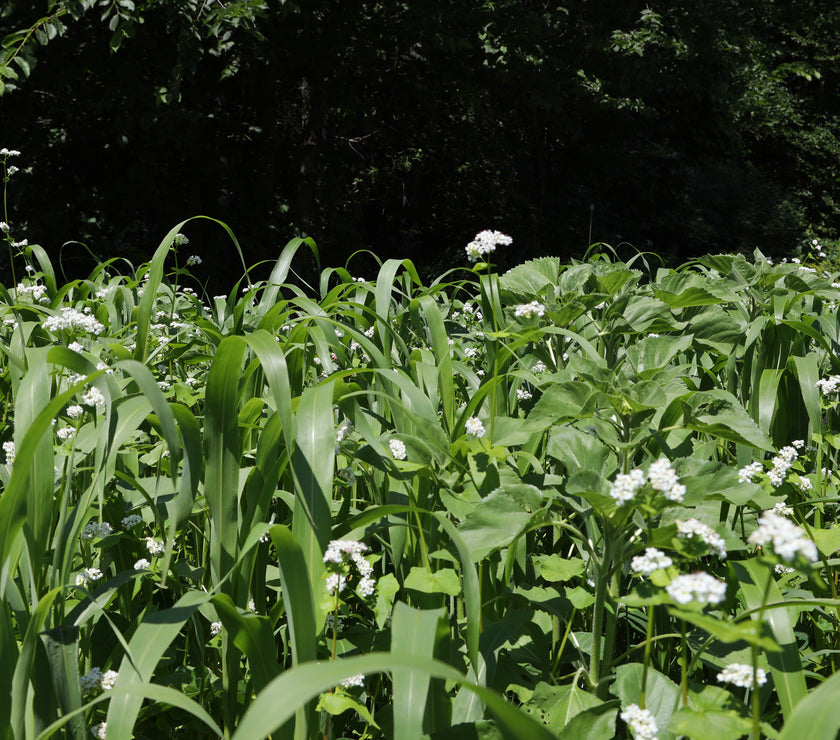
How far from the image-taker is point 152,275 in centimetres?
149

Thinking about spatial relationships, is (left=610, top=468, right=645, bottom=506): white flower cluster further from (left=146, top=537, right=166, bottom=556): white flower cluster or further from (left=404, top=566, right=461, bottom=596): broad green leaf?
(left=146, top=537, right=166, bottom=556): white flower cluster

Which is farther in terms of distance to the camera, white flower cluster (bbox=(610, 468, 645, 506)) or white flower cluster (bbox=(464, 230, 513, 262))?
white flower cluster (bbox=(464, 230, 513, 262))

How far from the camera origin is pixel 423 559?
1.04m

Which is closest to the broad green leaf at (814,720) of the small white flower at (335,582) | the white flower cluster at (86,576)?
the small white flower at (335,582)

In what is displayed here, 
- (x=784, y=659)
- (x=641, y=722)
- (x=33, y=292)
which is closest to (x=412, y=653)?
(x=641, y=722)

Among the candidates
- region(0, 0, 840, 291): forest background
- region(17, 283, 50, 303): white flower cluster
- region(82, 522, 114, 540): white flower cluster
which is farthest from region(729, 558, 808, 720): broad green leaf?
region(0, 0, 840, 291): forest background

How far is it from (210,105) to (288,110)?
1130 mm

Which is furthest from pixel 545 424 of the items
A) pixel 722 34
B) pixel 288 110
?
Result: pixel 722 34

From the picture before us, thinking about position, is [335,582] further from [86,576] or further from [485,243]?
[485,243]

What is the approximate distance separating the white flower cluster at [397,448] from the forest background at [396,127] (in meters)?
4.52

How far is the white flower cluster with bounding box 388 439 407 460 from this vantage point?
3.45ft

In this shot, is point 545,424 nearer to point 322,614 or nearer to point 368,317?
point 322,614

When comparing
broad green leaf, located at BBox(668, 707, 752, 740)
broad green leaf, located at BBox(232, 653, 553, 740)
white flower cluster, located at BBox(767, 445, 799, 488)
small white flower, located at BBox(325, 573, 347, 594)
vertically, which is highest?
broad green leaf, located at BBox(232, 653, 553, 740)

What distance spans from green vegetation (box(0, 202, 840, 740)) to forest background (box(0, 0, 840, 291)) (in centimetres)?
431
